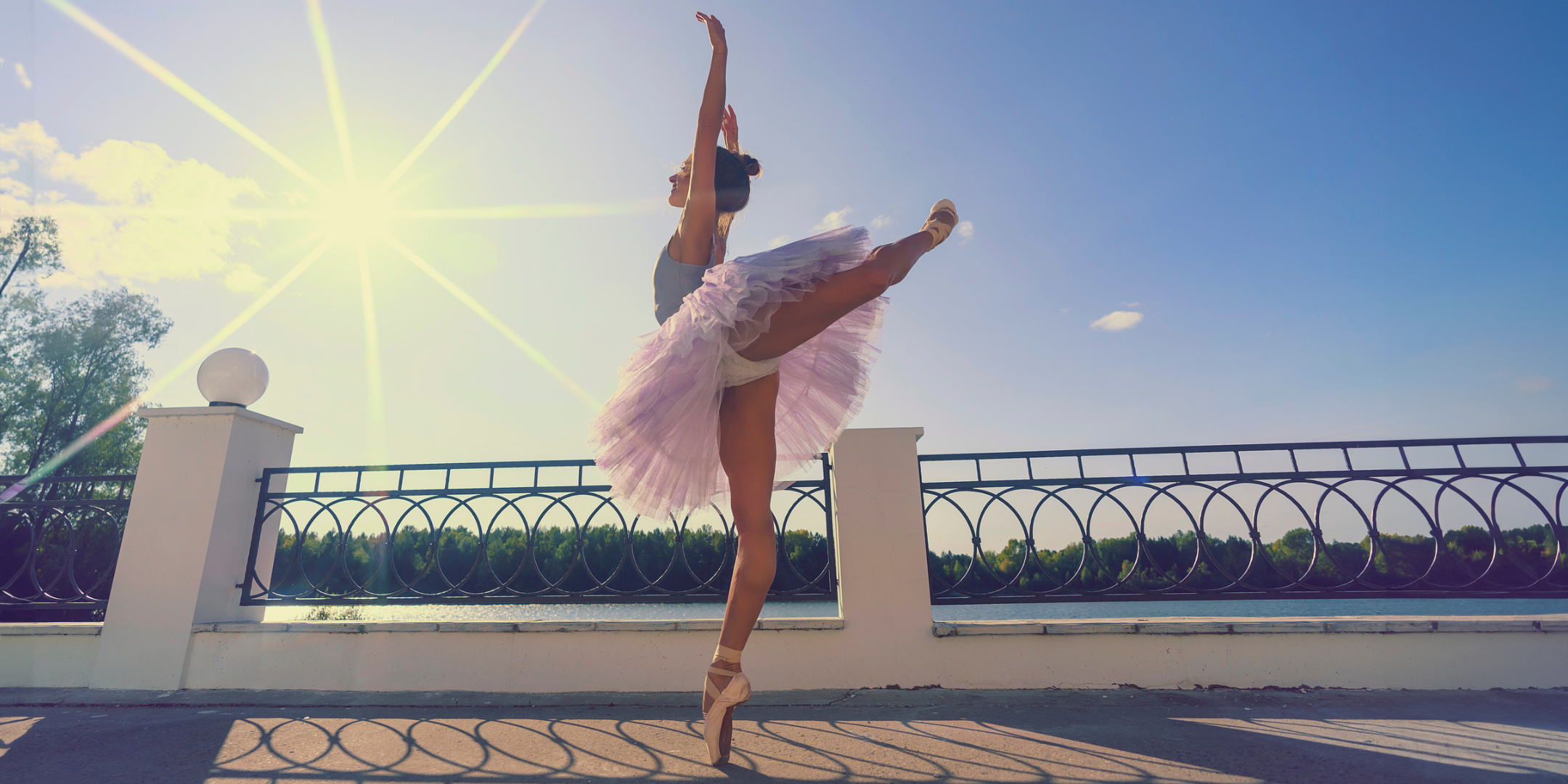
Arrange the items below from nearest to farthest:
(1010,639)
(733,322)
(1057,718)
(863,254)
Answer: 1. (733,322)
2. (863,254)
3. (1057,718)
4. (1010,639)

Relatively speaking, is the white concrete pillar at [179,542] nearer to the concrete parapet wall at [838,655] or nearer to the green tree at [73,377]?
the concrete parapet wall at [838,655]

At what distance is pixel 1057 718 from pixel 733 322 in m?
1.76

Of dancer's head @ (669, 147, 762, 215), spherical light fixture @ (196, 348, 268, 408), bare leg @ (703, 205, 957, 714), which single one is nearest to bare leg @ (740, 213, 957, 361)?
bare leg @ (703, 205, 957, 714)

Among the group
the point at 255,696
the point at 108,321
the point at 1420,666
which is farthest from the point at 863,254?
the point at 108,321

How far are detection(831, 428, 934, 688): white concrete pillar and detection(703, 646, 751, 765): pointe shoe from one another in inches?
40.8

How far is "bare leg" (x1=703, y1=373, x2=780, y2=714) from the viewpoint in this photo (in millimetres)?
1660

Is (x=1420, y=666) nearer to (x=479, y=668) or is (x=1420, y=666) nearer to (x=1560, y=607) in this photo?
(x=1560, y=607)

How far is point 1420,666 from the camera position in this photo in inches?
92.4

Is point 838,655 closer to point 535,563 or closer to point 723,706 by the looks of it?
point 723,706

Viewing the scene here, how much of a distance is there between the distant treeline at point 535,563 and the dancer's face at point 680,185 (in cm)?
161

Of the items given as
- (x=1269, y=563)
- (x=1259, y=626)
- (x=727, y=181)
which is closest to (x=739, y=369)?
(x=727, y=181)

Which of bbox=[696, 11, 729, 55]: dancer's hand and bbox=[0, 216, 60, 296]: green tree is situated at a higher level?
bbox=[0, 216, 60, 296]: green tree

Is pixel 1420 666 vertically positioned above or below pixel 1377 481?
below

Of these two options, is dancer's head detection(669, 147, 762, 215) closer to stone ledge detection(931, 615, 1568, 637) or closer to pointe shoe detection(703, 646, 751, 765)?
pointe shoe detection(703, 646, 751, 765)
